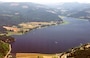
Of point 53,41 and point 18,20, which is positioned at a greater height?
point 18,20

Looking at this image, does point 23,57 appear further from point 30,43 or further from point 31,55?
point 30,43

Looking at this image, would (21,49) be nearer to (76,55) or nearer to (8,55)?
(8,55)

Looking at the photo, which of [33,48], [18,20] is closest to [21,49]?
[33,48]

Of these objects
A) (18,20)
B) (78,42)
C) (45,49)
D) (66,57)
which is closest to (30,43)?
(45,49)

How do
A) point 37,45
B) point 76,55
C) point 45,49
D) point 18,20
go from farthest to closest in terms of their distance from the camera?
1. point 18,20
2. point 37,45
3. point 45,49
4. point 76,55

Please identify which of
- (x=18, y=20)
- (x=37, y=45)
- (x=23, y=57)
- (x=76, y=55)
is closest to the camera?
(x=76, y=55)

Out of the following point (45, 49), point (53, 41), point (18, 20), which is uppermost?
point (18, 20)

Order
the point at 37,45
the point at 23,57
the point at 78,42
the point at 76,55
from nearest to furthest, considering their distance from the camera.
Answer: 1. the point at 76,55
2. the point at 23,57
3. the point at 37,45
4. the point at 78,42

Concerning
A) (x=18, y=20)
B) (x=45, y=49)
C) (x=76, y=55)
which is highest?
(x=18, y=20)

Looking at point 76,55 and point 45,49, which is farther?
point 45,49
